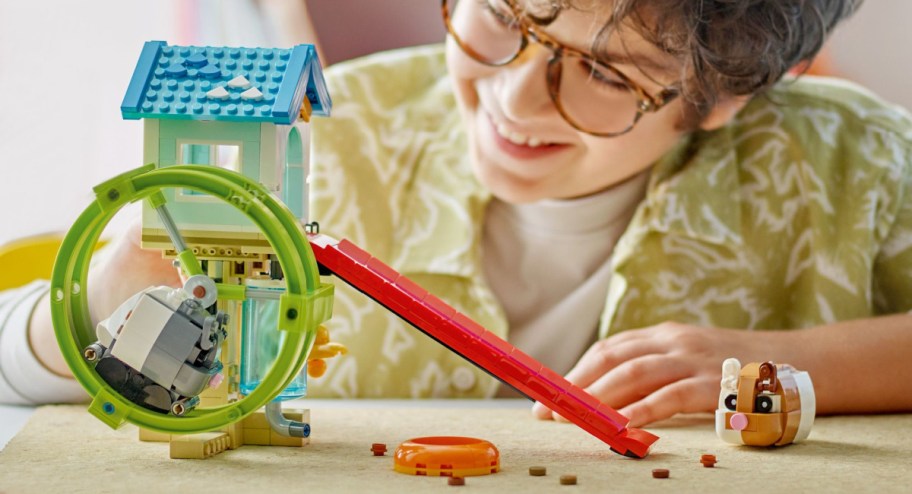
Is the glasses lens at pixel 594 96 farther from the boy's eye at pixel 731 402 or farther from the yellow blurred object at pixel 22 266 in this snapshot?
the yellow blurred object at pixel 22 266

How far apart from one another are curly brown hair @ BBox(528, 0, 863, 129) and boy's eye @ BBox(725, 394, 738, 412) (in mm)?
359

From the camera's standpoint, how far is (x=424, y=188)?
1317mm

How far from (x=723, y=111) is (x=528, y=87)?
26 centimetres

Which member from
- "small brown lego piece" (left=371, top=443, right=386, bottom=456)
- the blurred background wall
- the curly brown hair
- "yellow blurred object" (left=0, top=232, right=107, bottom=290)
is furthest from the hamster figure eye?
the blurred background wall

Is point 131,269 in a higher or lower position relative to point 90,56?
lower

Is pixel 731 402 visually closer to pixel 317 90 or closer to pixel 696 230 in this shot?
pixel 317 90

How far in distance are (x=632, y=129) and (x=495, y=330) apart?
0.87 ft

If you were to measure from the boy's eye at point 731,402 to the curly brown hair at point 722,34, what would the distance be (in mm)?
359

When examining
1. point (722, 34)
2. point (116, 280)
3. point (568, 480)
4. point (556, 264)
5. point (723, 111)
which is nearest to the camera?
point (568, 480)

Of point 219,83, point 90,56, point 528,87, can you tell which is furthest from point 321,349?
point 90,56

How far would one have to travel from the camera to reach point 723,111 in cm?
120

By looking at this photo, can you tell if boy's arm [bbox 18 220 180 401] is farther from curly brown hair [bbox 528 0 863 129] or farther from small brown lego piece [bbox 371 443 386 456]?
curly brown hair [bbox 528 0 863 129]

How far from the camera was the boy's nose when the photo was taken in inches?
41.8

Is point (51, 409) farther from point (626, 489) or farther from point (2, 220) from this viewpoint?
point (2, 220)
